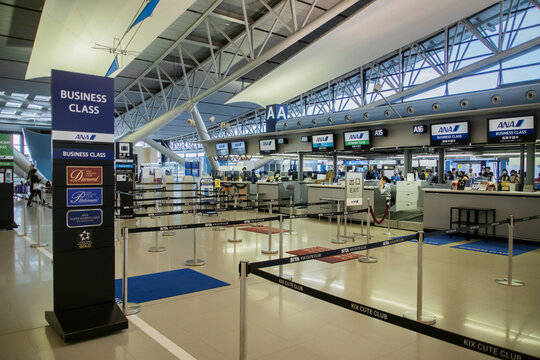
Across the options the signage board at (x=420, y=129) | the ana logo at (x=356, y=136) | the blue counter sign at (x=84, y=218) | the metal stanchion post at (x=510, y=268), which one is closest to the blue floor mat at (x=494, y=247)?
the metal stanchion post at (x=510, y=268)

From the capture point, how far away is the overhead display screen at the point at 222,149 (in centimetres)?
1864

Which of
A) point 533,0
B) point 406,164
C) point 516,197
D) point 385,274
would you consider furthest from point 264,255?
point 533,0

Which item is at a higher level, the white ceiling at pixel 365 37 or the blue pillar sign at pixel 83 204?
the white ceiling at pixel 365 37

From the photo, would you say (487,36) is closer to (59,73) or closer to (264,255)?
(264,255)

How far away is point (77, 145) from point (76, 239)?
99 centimetres

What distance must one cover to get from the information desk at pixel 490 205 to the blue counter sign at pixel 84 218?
8568mm

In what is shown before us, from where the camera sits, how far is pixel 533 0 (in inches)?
555

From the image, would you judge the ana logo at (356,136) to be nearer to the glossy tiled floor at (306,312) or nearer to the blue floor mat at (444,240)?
the blue floor mat at (444,240)

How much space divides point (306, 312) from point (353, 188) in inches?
181

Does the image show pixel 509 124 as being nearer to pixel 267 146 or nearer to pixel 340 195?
pixel 340 195

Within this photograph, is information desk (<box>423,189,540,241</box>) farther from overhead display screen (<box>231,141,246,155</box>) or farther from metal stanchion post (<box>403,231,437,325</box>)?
overhead display screen (<box>231,141,246,155</box>)

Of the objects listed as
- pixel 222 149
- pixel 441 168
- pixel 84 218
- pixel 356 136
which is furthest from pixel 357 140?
pixel 84 218

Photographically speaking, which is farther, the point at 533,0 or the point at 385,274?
the point at 533,0

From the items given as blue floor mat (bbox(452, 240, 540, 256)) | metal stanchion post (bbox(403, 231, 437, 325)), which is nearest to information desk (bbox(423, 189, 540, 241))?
blue floor mat (bbox(452, 240, 540, 256))
